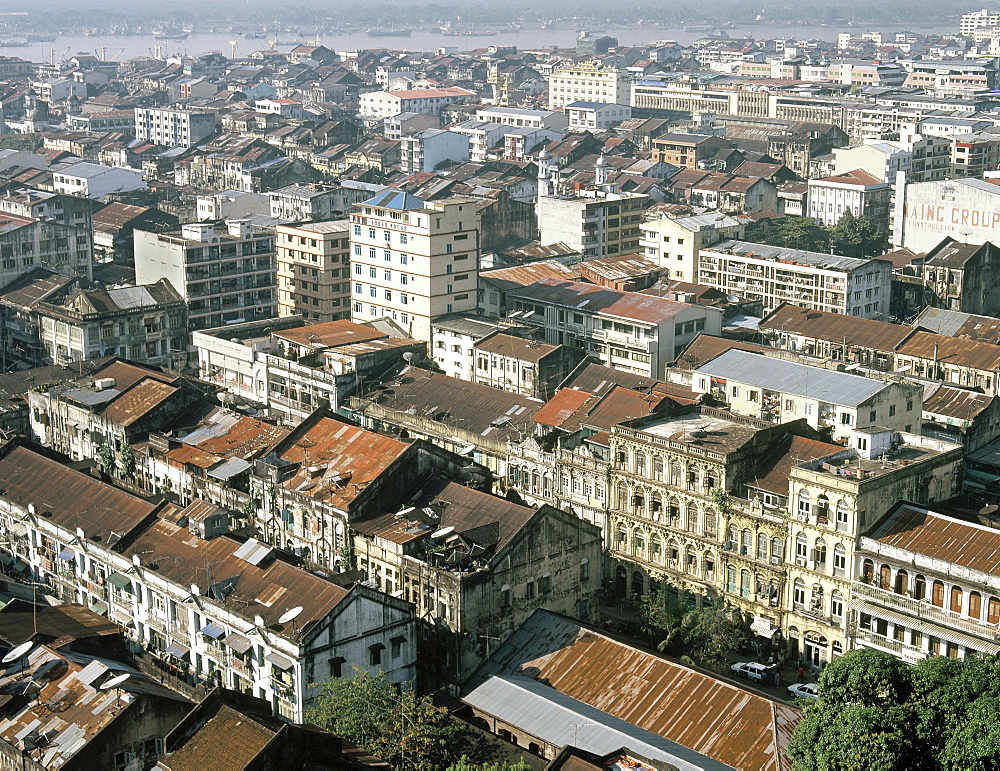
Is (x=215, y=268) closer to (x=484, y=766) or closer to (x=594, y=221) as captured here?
(x=594, y=221)

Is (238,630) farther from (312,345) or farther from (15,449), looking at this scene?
(312,345)

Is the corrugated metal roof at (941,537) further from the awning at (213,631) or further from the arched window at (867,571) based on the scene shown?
the awning at (213,631)

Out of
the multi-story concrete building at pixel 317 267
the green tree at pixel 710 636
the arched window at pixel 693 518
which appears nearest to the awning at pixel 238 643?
the green tree at pixel 710 636

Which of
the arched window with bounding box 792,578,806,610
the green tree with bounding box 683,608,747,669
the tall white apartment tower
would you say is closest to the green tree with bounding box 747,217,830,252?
the tall white apartment tower

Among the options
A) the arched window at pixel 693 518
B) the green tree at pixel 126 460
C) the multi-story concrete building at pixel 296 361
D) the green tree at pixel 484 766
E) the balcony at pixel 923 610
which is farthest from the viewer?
the multi-story concrete building at pixel 296 361

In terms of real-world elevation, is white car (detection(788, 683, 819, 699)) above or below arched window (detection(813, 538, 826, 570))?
below

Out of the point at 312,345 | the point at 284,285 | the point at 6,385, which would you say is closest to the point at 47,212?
the point at 284,285

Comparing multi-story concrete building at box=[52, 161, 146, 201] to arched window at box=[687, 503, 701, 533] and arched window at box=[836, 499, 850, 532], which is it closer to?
arched window at box=[687, 503, 701, 533]
